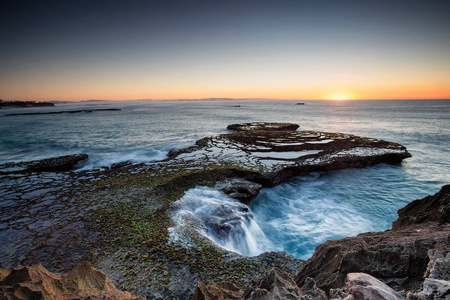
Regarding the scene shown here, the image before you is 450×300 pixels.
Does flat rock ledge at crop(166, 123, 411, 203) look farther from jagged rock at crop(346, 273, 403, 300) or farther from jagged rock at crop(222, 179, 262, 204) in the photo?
jagged rock at crop(346, 273, 403, 300)

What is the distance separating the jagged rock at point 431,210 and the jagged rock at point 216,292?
5.78 meters

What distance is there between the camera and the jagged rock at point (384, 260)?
3.77m

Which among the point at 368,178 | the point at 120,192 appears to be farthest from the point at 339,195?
the point at 120,192

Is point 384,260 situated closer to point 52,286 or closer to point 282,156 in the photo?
point 52,286

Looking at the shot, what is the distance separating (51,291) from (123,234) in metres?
→ 4.15

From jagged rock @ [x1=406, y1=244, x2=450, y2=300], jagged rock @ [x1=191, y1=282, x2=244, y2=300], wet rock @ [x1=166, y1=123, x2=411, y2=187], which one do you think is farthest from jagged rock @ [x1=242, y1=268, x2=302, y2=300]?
wet rock @ [x1=166, y1=123, x2=411, y2=187]

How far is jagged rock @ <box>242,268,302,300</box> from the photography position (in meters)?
3.46

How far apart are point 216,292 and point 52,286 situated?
3.20 metres

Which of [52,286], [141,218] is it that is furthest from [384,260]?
[141,218]

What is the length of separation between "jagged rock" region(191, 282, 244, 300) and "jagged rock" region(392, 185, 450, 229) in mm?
5782

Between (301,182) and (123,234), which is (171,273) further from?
(301,182)

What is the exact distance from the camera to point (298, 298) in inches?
132

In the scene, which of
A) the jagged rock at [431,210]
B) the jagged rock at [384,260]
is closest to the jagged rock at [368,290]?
the jagged rock at [384,260]

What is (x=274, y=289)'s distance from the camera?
3566 millimetres
